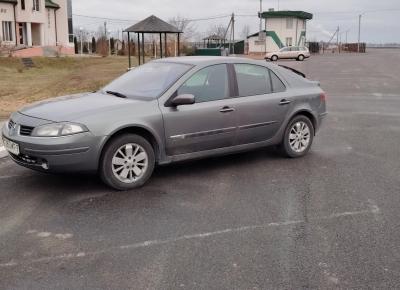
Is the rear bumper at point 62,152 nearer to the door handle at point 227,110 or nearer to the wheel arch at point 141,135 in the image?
the wheel arch at point 141,135

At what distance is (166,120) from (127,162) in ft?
2.26

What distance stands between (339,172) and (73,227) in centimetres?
373

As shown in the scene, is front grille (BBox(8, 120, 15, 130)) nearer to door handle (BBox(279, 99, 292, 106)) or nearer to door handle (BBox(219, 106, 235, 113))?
door handle (BBox(219, 106, 235, 113))

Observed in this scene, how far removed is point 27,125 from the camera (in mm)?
5895

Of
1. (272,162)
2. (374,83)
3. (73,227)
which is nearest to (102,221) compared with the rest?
(73,227)

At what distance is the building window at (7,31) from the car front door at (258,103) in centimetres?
4438

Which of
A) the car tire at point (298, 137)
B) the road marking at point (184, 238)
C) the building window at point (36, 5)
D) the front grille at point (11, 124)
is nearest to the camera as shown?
the road marking at point (184, 238)

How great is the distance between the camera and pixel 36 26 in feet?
174

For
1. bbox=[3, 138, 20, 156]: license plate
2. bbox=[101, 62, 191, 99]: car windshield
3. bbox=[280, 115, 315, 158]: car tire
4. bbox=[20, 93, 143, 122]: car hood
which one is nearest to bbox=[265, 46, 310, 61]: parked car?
bbox=[280, 115, 315, 158]: car tire

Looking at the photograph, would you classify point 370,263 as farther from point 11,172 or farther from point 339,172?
point 11,172

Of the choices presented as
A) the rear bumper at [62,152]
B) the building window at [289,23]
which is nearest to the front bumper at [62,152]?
the rear bumper at [62,152]

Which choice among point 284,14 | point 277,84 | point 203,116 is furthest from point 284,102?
point 284,14

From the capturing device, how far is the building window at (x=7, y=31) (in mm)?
47516

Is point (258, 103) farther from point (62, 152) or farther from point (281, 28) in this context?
point (281, 28)
